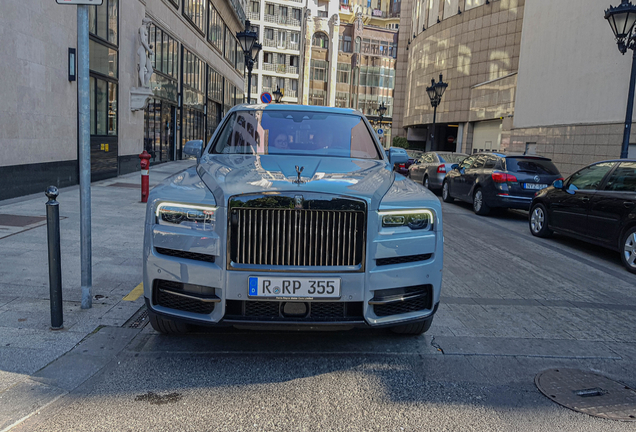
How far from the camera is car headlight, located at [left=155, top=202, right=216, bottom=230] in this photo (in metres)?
3.56

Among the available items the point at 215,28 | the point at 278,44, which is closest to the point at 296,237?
the point at 215,28

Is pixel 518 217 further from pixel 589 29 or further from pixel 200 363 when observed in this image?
pixel 200 363

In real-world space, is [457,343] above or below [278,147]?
below

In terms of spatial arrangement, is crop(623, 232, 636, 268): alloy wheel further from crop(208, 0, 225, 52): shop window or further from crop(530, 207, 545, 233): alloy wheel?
crop(208, 0, 225, 52): shop window

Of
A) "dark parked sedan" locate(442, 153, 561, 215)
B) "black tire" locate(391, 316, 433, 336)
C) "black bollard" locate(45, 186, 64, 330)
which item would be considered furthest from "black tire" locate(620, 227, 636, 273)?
"black bollard" locate(45, 186, 64, 330)

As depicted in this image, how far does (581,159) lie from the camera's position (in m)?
19.3

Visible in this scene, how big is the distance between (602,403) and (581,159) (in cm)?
1797

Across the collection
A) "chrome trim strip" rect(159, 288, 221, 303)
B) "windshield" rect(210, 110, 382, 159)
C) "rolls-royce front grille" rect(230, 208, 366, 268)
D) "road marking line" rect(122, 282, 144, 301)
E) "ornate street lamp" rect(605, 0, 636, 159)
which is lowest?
"road marking line" rect(122, 282, 144, 301)

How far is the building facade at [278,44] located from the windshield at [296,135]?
68750mm

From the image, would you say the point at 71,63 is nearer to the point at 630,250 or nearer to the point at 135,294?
the point at 135,294

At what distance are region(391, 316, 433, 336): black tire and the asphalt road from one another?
0.08 metres

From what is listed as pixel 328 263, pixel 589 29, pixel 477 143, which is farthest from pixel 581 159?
pixel 328 263

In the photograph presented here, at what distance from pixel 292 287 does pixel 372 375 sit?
0.84 metres

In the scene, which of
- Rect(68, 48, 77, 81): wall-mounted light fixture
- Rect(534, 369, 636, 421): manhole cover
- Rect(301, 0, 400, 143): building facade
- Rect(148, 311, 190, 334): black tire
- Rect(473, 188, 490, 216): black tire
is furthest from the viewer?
Rect(301, 0, 400, 143): building facade
